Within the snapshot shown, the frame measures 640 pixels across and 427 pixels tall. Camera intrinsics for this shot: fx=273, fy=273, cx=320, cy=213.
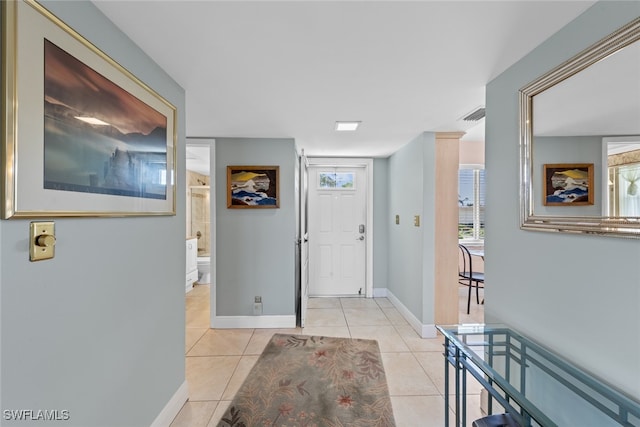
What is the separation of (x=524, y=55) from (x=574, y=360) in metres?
1.52

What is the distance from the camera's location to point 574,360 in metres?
1.20

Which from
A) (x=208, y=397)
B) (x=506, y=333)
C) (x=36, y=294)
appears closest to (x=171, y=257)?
(x=36, y=294)

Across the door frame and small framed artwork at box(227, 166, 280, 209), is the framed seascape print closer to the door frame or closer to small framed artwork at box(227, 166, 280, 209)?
small framed artwork at box(227, 166, 280, 209)

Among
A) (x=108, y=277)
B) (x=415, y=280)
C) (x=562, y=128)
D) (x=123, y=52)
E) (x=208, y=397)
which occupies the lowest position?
(x=208, y=397)

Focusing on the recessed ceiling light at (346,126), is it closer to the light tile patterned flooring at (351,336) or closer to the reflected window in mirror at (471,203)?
the light tile patterned flooring at (351,336)

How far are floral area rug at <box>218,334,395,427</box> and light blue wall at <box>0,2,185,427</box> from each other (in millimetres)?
580

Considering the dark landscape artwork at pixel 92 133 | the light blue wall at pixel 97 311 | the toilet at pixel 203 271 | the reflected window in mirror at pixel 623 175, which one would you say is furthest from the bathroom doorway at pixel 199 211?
the reflected window in mirror at pixel 623 175

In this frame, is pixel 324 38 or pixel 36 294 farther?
pixel 324 38

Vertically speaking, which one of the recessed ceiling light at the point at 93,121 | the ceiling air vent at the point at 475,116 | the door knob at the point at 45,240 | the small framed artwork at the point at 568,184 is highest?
the ceiling air vent at the point at 475,116

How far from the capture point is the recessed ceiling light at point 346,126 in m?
2.61

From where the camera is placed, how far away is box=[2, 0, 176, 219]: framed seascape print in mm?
837

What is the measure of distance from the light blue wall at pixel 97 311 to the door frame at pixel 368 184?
2569 mm

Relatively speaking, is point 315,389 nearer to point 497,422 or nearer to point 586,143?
point 497,422

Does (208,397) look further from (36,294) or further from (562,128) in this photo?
(562,128)
